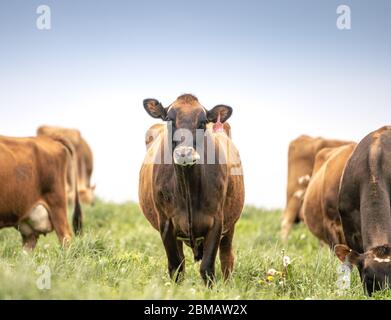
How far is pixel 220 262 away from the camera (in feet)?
33.5

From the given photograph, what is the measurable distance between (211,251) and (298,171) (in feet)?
28.9

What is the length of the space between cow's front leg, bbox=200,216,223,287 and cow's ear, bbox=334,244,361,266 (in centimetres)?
137

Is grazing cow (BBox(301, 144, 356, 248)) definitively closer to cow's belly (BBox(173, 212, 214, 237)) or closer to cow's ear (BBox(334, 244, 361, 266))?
cow's ear (BBox(334, 244, 361, 266))

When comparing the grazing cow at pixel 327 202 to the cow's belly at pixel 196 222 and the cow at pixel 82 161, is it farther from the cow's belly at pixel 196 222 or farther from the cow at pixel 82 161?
the cow at pixel 82 161

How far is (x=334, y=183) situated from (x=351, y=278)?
3.13 metres

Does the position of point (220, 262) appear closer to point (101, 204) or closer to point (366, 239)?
point (366, 239)

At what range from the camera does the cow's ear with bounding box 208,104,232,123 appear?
906cm

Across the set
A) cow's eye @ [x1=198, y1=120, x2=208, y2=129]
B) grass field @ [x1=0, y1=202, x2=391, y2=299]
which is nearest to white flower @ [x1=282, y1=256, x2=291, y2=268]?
grass field @ [x1=0, y1=202, x2=391, y2=299]

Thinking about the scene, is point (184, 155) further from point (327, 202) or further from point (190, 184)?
point (327, 202)

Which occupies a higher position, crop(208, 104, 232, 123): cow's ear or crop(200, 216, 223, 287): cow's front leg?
crop(208, 104, 232, 123): cow's ear

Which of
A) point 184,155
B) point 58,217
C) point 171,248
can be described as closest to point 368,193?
point 171,248
